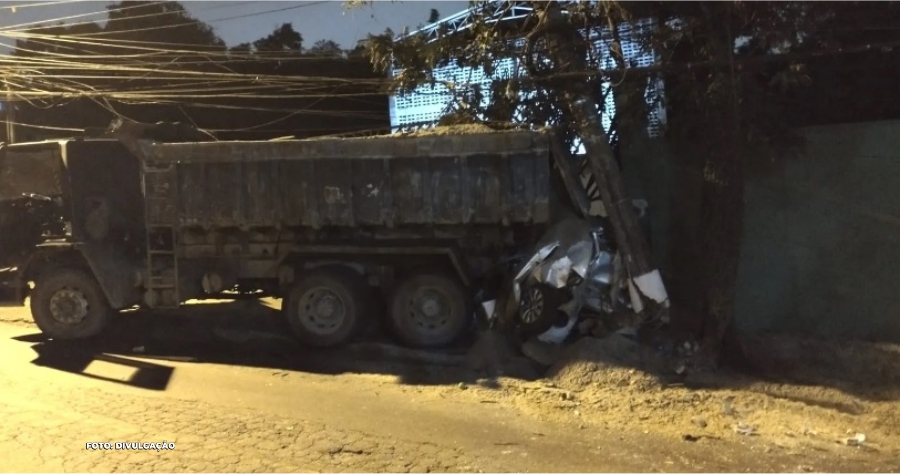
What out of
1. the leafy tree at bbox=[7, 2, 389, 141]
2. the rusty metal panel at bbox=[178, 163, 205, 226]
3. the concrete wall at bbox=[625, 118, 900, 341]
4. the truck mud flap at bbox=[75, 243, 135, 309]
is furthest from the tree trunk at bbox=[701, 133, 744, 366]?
the leafy tree at bbox=[7, 2, 389, 141]

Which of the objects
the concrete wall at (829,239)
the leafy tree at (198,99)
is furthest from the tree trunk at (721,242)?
the leafy tree at (198,99)

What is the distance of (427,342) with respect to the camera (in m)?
8.83

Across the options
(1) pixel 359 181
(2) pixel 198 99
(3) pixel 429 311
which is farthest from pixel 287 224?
(2) pixel 198 99

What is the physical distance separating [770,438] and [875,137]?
4210mm

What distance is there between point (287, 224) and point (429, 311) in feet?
6.93

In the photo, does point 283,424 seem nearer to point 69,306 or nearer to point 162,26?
point 69,306

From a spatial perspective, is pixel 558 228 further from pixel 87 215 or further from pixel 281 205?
pixel 87 215

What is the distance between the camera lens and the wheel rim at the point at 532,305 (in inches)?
322

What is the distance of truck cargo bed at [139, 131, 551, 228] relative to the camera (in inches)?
333

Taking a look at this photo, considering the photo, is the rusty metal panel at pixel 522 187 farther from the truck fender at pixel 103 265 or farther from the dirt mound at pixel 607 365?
the truck fender at pixel 103 265

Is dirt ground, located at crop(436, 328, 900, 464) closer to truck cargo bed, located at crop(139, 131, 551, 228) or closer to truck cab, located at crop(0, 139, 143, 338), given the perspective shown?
truck cargo bed, located at crop(139, 131, 551, 228)

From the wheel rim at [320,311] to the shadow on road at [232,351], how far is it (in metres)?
0.30

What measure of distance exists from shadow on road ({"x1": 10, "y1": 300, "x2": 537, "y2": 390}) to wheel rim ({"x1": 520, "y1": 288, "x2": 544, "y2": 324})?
2.46 feet

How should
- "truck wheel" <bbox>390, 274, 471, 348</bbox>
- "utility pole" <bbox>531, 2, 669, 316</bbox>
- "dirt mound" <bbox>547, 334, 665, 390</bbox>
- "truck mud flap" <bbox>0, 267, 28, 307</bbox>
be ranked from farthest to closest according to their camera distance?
"truck mud flap" <bbox>0, 267, 28, 307</bbox> → "truck wheel" <bbox>390, 274, 471, 348</bbox> → "utility pole" <bbox>531, 2, 669, 316</bbox> → "dirt mound" <bbox>547, 334, 665, 390</bbox>
